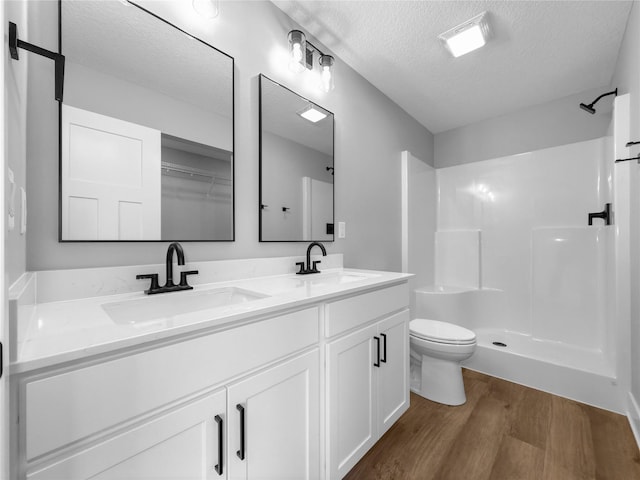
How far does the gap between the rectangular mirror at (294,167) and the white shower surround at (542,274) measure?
4.75ft

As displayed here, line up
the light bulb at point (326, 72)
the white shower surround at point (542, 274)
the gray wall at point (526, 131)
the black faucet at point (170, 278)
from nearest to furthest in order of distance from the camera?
the black faucet at point (170, 278)
the light bulb at point (326, 72)
the white shower surround at point (542, 274)
the gray wall at point (526, 131)

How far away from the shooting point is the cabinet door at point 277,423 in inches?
31.7

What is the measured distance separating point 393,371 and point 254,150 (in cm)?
139

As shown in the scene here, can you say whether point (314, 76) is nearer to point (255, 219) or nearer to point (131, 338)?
point (255, 219)

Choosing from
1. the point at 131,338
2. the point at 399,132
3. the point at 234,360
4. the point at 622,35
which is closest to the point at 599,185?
the point at 622,35

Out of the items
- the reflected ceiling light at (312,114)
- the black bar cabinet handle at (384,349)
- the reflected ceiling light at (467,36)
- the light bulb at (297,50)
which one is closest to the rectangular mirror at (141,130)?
the light bulb at (297,50)

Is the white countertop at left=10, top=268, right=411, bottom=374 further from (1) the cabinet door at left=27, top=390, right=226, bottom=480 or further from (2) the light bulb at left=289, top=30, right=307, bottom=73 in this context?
(2) the light bulb at left=289, top=30, right=307, bottom=73

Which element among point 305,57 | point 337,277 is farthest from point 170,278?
A: point 305,57

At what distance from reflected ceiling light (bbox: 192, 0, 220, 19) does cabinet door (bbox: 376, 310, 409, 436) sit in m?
1.62

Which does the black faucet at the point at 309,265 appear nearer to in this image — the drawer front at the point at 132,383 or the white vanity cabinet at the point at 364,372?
the white vanity cabinet at the point at 364,372

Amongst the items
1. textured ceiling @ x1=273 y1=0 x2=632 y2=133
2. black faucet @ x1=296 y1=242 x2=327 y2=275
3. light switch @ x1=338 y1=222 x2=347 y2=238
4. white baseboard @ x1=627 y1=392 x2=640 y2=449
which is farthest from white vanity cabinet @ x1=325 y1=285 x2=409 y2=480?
textured ceiling @ x1=273 y1=0 x2=632 y2=133

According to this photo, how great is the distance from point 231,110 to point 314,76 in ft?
2.33

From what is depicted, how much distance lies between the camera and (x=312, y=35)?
173cm

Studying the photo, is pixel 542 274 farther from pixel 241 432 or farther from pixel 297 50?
pixel 241 432
